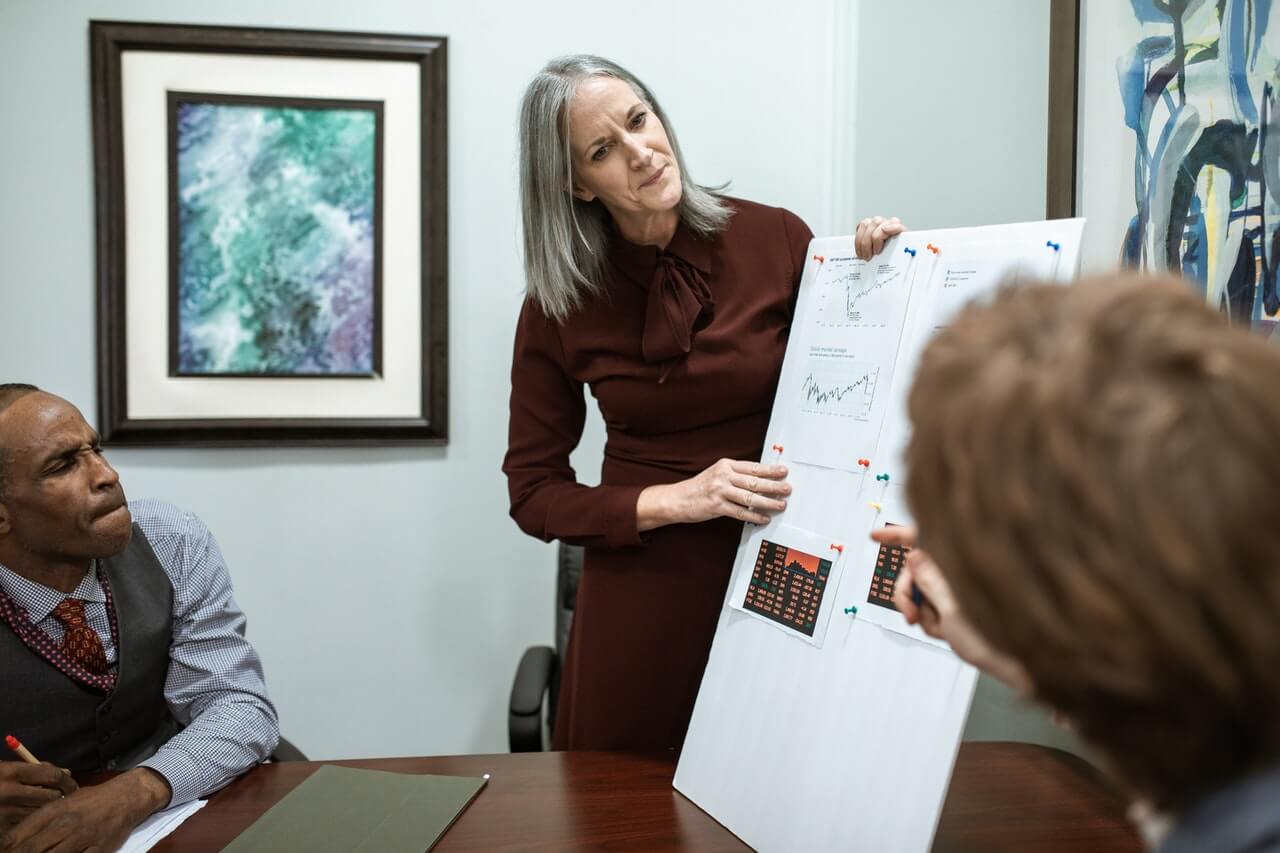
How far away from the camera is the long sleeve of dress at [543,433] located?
172 centimetres

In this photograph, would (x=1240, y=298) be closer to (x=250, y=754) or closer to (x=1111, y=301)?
(x=1111, y=301)

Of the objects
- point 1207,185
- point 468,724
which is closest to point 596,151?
point 1207,185

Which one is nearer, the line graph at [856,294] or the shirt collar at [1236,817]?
the shirt collar at [1236,817]

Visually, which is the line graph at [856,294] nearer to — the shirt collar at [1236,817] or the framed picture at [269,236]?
the shirt collar at [1236,817]

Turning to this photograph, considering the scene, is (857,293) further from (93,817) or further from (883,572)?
(93,817)

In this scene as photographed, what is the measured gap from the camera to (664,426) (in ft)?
5.57

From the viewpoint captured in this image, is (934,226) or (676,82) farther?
(676,82)

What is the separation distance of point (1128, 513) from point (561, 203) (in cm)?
136

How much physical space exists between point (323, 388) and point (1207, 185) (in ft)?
6.65

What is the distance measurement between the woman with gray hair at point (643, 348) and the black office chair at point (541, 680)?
38 cm

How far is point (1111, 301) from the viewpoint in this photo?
1.58 feet

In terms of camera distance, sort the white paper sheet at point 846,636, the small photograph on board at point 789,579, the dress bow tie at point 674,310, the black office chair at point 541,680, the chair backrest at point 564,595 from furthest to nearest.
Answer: the chair backrest at point 564,595
the black office chair at point 541,680
the dress bow tie at point 674,310
the small photograph on board at point 789,579
the white paper sheet at point 846,636

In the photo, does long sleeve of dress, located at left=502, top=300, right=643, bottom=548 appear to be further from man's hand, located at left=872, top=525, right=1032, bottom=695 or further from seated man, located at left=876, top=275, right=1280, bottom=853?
seated man, located at left=876, top=275, right=1280, bottom=853

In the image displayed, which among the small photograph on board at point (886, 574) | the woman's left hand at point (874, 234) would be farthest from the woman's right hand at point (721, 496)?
the woman's left hand at point (874, 234)
